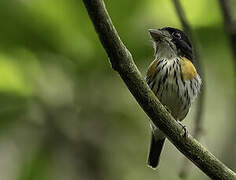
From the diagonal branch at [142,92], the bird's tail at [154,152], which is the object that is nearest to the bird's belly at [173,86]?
the bird's tail at [154,152]

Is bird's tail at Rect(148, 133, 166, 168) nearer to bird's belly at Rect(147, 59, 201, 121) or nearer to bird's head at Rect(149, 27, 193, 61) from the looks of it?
bird's belly at Rect(147, 59, 201, 121)

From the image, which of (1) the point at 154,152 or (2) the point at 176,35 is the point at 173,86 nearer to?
(2) the point at 176,35

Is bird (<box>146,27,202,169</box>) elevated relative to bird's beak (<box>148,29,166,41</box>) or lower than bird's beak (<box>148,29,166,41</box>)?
lower

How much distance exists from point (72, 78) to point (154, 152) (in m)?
1.00

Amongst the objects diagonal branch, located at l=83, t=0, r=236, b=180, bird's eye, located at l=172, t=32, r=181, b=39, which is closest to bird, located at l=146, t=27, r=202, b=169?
bird's eye, located at l=172, t=32, r=181, b=39

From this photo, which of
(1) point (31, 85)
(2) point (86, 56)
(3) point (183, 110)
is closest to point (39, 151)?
(1) point (31, 85)

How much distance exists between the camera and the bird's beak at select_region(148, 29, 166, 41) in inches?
156

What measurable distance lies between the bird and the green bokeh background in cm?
9

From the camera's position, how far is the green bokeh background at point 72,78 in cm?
363

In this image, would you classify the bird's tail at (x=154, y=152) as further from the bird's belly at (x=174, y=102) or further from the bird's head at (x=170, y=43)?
the bird's head at (x=170, y=43)

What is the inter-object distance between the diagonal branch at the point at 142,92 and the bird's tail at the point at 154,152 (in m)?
1.62

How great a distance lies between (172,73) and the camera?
4078mm

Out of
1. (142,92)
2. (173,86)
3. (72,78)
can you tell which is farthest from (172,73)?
(142,92)

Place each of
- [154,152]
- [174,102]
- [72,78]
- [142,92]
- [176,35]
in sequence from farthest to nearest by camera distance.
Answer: [154,152] < [176,35] < [174,102] < [72,78] < [142,92]
